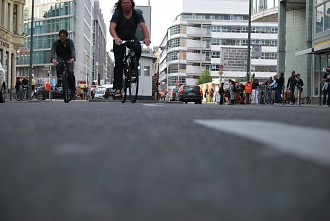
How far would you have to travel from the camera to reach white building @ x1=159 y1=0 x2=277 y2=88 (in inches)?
4427

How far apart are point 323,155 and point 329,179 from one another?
0.53ft

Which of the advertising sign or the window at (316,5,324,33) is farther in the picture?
the advertising sign

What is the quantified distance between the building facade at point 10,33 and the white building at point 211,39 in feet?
209

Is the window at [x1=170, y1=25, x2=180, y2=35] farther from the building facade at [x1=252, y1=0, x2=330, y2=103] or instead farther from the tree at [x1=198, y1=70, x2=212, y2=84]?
the building facade at [x1=252, y1=0, x2=330, y2=103]

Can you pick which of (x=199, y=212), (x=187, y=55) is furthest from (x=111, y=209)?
(x=187, y=55)

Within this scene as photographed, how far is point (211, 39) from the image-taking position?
11331 cm

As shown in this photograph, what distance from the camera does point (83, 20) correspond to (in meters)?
102

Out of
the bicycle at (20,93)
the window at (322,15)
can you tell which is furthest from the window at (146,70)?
the window at (322,15)

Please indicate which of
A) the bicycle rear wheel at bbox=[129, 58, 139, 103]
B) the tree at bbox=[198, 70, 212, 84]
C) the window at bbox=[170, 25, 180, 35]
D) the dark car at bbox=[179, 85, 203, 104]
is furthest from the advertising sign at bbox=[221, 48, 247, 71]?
the window at bbox=[170, 25, 180, 35]

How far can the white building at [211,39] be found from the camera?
112438 millimetres

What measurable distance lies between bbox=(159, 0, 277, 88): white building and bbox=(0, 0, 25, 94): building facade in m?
63.6

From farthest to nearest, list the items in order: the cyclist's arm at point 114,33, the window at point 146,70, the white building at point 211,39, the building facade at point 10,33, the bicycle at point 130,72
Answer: the white building at point 211,39 < the building facade at point 10,33 < the window at point 146,70 < the bicycle at point 130,72 < the cyclist's arm at point 114,33

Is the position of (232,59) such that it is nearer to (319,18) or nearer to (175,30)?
(319,18)

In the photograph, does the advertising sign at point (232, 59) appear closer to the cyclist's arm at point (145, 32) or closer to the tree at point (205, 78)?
the cyclist's arm at point (145, 32)
